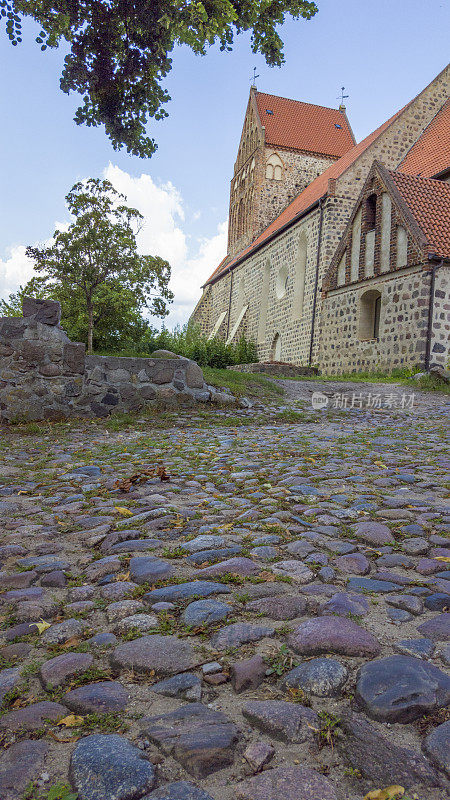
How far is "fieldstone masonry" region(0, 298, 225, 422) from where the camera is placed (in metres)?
7.88

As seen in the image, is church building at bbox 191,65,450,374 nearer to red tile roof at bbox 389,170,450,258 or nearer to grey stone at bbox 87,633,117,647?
red tile roof at bbox 389,170,450,258

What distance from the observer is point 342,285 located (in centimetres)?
1856

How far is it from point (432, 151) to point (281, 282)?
9186mm

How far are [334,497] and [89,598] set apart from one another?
2102mm

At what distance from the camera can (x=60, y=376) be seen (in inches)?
321

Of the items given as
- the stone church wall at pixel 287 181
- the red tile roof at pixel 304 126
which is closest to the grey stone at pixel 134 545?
the stone church wall at pixel 287 181

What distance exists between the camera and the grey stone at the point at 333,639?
1686 millimetres

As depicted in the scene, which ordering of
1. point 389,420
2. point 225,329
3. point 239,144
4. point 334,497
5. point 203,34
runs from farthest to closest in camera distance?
point 239,144 → point 225,329 → point 389,420 → point 203,34 → point 334,497

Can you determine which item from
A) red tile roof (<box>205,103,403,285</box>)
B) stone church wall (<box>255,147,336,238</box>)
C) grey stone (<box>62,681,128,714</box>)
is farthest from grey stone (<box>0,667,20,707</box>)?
stone church wall (<box>255,147,336,238</box>)

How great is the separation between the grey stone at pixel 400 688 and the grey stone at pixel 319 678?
0.06m

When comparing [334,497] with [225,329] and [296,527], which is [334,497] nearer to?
[296,527]

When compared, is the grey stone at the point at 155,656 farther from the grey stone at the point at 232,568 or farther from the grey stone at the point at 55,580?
the grey stone at the point at 55,580

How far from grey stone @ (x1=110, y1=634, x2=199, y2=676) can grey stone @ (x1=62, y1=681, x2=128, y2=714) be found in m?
0.11

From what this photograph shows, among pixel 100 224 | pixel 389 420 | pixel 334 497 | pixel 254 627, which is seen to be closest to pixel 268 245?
pixel 100 224
